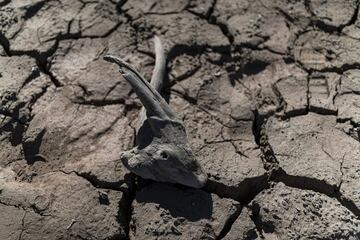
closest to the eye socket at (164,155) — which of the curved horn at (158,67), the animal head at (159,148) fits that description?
the animal head at (159,148)

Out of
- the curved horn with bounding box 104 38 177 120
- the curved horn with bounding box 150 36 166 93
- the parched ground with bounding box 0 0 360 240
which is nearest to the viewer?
the parched ground with bounding box 0 0 360 240

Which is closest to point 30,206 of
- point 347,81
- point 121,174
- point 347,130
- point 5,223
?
point 5,223

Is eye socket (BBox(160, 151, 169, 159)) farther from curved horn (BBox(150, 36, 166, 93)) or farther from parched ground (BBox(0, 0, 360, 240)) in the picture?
curved horn (BBox(150, 36, 166, 93))

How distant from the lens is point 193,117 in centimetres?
281

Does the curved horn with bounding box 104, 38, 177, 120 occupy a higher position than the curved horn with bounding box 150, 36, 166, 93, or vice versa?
the curved horn with bounding box 104, 38, 177, 120

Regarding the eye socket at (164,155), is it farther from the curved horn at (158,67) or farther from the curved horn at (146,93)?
the curved horn at (158,67)

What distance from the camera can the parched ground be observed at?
244 cm

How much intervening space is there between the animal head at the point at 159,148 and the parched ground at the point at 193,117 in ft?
0.24

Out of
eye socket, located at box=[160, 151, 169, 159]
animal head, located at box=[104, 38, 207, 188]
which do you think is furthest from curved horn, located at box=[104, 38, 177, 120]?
eye socket, located at box=[160, 151, 169, 159]

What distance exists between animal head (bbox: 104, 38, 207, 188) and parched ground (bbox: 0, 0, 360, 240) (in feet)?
0.24

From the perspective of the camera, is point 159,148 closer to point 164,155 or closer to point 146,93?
point 164,155

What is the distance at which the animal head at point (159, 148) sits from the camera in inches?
96.5

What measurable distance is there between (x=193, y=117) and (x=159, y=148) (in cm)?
39

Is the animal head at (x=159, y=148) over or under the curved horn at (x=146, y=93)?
under
